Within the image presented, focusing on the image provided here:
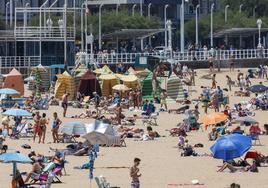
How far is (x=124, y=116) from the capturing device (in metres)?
45.0

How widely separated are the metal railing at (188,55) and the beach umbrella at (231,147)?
35249 millimetres

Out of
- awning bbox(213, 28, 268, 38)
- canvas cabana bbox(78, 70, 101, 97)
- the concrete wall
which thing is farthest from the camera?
awning bbox(213, 28, 268, 38)

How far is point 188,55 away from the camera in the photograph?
74.6m

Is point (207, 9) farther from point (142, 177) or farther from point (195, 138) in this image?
point (142, 177)

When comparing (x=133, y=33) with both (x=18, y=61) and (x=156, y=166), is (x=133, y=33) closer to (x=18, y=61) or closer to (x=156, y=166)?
(x=18, y=61)

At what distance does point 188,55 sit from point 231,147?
4370cm

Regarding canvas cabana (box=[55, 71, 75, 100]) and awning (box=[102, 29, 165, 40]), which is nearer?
canvas cabana (box=[55, 71, 75, 100])

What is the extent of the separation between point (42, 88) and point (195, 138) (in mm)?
18167

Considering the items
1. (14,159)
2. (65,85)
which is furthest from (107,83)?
(14,159)

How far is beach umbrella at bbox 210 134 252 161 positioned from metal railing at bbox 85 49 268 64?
116 ft

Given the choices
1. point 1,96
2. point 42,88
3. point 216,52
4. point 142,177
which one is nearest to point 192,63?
point 216,52

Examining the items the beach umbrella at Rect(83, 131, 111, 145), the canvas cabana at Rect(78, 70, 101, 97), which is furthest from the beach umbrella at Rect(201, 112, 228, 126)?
the canvas cabana at Rect(78, 70, 101, 97)

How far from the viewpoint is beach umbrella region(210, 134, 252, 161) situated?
102 ft

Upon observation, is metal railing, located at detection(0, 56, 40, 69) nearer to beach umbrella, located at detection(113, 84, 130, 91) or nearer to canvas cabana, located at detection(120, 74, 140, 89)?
canvas cabana, located at detection(120, 74, 140, 89)
